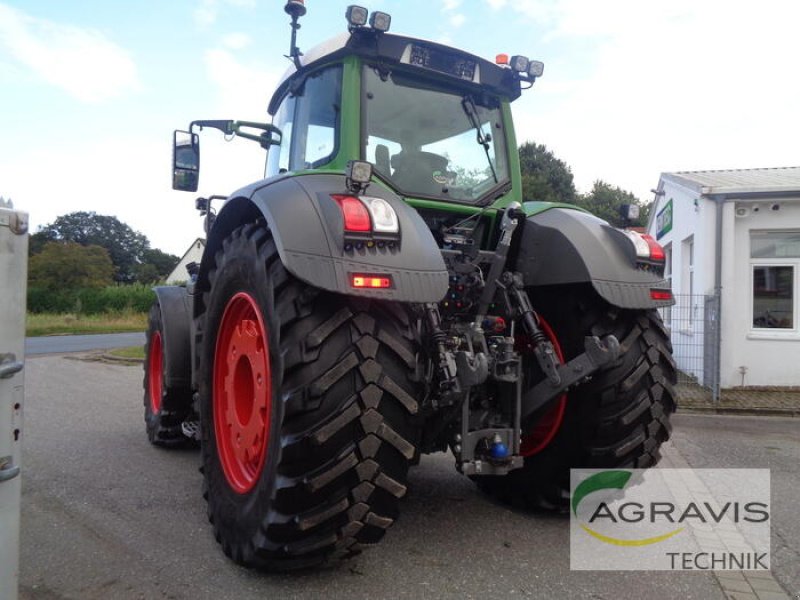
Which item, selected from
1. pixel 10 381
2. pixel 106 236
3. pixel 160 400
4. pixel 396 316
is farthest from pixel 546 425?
pixel 106 236

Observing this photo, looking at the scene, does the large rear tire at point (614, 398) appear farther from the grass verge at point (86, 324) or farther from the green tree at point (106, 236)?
the green tree at point (106, 236)

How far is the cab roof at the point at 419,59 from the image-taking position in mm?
3395

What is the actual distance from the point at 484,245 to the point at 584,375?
1006 mm

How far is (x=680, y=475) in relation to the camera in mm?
4844

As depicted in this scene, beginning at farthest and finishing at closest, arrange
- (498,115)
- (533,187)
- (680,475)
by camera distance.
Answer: (533,187)
(680,475)
(498,115)

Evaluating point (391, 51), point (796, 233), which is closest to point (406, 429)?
point (391, 51)

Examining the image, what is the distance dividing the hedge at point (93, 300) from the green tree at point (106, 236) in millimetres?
38417

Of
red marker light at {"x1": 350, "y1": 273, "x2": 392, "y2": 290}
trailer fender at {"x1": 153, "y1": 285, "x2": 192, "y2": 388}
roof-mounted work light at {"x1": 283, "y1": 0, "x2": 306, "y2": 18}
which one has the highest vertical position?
roof-mounted work light at {"x1": 283, "y1": 0, "x2": 306, "y2": 18}

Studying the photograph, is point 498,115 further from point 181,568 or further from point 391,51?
point 181,568

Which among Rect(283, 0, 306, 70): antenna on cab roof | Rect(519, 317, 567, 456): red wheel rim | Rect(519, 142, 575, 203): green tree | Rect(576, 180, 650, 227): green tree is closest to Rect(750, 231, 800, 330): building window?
Rect(519, 317, 567, 456): red wheel rim

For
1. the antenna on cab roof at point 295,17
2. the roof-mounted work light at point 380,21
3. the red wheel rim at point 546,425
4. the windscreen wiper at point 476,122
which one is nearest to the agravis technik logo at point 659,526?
the red wheel rim at point 546,425

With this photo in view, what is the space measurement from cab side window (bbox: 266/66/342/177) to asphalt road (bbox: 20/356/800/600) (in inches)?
82.9

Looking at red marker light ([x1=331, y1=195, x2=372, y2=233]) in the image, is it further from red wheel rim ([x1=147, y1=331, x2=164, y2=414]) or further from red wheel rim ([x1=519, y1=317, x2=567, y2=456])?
red wheel rim ([x1=147, y1=331, x2=164, y2=414])

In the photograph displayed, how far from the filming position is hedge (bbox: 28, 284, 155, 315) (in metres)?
37.7
